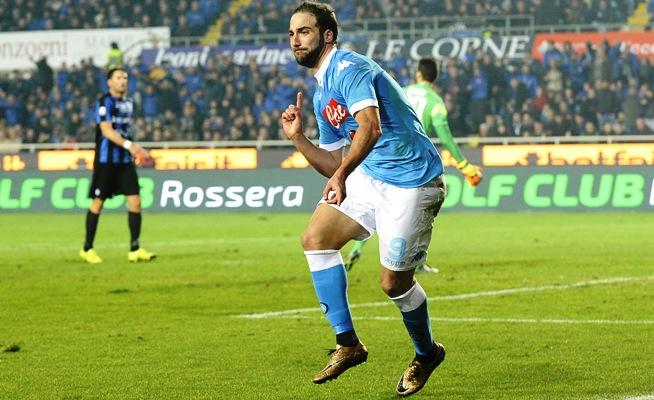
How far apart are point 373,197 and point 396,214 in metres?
0.16

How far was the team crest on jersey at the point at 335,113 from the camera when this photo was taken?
21.0 feet

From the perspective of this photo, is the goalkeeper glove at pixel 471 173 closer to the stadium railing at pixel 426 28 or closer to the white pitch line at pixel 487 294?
the white pitch line at pixel 487 294

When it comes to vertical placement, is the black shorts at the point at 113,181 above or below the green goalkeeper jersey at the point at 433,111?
below

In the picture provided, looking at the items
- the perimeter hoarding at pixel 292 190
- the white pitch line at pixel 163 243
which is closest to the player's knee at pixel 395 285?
the white pitch line at pixel 163 243

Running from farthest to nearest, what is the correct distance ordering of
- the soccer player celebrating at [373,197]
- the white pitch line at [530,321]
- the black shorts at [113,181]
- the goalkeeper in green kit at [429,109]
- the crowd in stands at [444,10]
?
the crowd in stands at [444,10] < the black shorts at [113,181] < the goalkeeper in green kit at [429,109] < the white pitch line at [530,321] < the soccer player celebrating at [373,197]

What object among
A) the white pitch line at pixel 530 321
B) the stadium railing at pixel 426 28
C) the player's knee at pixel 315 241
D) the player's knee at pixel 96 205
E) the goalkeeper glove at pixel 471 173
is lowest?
the stadium railing at pixel 426 28

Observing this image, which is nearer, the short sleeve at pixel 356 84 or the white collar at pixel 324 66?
the short sleeve at pixel 356 84

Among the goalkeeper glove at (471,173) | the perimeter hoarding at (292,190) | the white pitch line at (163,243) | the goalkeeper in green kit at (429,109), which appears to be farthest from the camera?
the perimeter hoarding at (292,190)

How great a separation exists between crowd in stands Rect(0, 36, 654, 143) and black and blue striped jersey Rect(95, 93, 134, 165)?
14754 millimetres

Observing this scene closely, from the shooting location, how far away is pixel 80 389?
6.62m

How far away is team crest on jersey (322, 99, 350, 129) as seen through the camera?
6.40 metres

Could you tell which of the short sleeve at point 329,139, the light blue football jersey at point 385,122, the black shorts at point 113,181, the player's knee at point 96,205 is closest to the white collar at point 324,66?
the light blue football jersey at point 385,122

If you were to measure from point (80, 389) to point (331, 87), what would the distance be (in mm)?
1921

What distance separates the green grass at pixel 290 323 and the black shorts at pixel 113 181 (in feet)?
2.64
